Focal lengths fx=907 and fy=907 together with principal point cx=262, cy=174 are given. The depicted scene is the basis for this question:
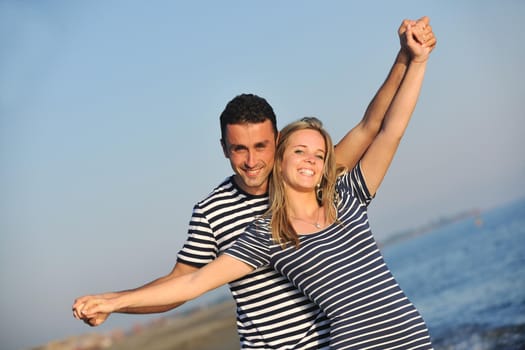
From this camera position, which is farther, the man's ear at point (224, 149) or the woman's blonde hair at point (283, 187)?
the man's ear at point (224, 149)

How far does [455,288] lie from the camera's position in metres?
16.1

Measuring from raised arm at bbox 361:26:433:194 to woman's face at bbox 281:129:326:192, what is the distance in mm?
210

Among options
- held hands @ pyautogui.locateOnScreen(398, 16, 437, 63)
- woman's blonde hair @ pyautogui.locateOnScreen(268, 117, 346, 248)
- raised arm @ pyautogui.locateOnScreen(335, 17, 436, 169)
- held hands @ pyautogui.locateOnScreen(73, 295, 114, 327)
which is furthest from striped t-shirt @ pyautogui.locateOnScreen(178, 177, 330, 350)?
held hands @ pyautogui.locateOnScreen(398, 16, 437, 63)

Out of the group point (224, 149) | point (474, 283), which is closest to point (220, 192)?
point (224, 149)

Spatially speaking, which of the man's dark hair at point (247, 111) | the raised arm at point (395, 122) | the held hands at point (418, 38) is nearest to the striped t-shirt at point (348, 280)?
Answer: the raised arm at point (395, 122)

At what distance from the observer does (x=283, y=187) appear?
3.71 metres

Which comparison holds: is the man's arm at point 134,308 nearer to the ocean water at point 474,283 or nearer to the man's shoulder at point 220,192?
the man's shoulder at point 220,192

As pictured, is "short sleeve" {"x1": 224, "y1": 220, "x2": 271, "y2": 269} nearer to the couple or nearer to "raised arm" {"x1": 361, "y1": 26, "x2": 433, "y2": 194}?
the couple

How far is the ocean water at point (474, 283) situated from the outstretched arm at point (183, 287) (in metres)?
6.58

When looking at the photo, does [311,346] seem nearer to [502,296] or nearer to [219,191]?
[219,191]

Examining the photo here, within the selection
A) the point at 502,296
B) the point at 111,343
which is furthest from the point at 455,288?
the point at 111,343

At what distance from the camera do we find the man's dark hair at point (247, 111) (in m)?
3.85

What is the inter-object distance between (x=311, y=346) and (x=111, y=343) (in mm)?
15791

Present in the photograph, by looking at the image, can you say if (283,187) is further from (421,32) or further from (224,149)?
(421,32)
